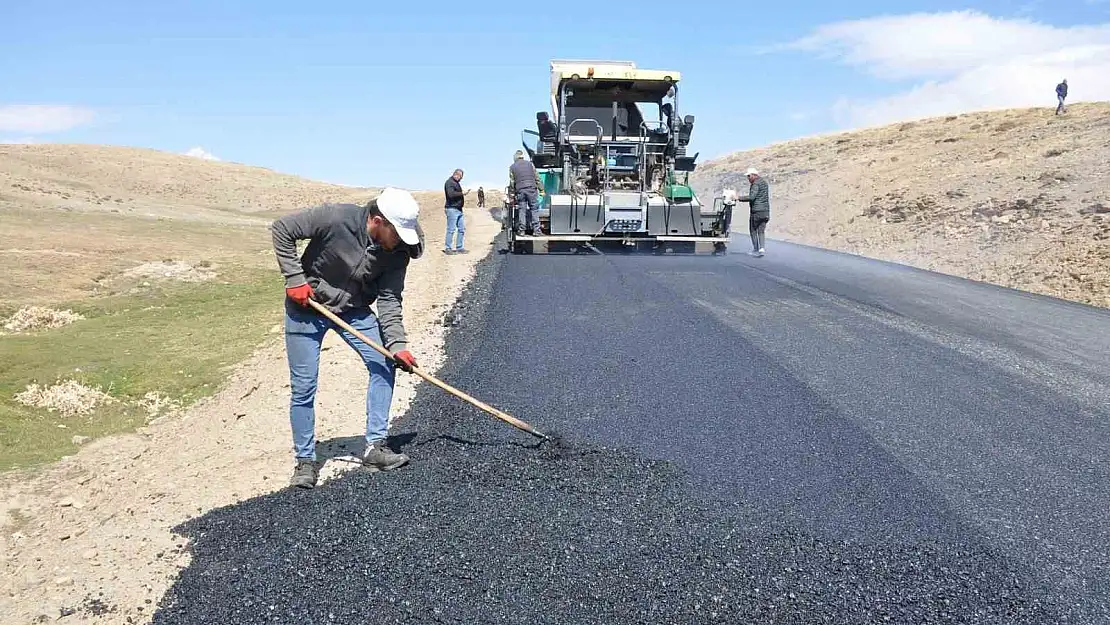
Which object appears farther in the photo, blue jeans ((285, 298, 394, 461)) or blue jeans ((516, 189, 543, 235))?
blue jeans ((516, 189, 543, 235))

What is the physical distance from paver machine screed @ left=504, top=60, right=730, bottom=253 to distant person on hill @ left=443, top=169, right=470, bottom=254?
0.86 metres

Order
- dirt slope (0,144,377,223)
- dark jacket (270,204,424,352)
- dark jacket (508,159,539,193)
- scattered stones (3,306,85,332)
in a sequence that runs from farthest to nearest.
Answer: dirt slope (0,144,377,223) < dark jacket (508,159,539,193) < scattered stones (3,306,85,332) < dark jacket (270,204,424,352)

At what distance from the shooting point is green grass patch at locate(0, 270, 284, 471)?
7.31m

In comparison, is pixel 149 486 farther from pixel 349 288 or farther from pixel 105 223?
pixel 105 223

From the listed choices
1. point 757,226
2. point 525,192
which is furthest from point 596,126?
point 757,226

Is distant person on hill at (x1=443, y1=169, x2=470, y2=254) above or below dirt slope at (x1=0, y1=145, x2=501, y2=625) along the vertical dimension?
above

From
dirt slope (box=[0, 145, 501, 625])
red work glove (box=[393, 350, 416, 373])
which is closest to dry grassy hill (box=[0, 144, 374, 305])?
dirt slope (box=[0, 145, 501, 625])

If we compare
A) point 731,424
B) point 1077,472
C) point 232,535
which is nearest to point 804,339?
point 731,424

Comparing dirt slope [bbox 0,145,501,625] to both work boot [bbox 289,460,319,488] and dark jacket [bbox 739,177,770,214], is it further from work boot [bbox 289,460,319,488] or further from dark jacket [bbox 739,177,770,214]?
dark jacket [bbox 739,177,770,214]

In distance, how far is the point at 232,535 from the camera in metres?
3.66

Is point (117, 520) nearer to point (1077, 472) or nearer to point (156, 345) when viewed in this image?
point (1077, 472)

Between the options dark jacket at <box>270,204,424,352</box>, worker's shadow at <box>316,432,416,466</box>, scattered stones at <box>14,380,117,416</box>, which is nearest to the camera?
dark jacket at <box>270,204,424,352</box>

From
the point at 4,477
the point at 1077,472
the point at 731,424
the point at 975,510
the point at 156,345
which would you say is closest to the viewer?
the point at 975,510

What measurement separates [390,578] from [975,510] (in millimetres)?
2697
